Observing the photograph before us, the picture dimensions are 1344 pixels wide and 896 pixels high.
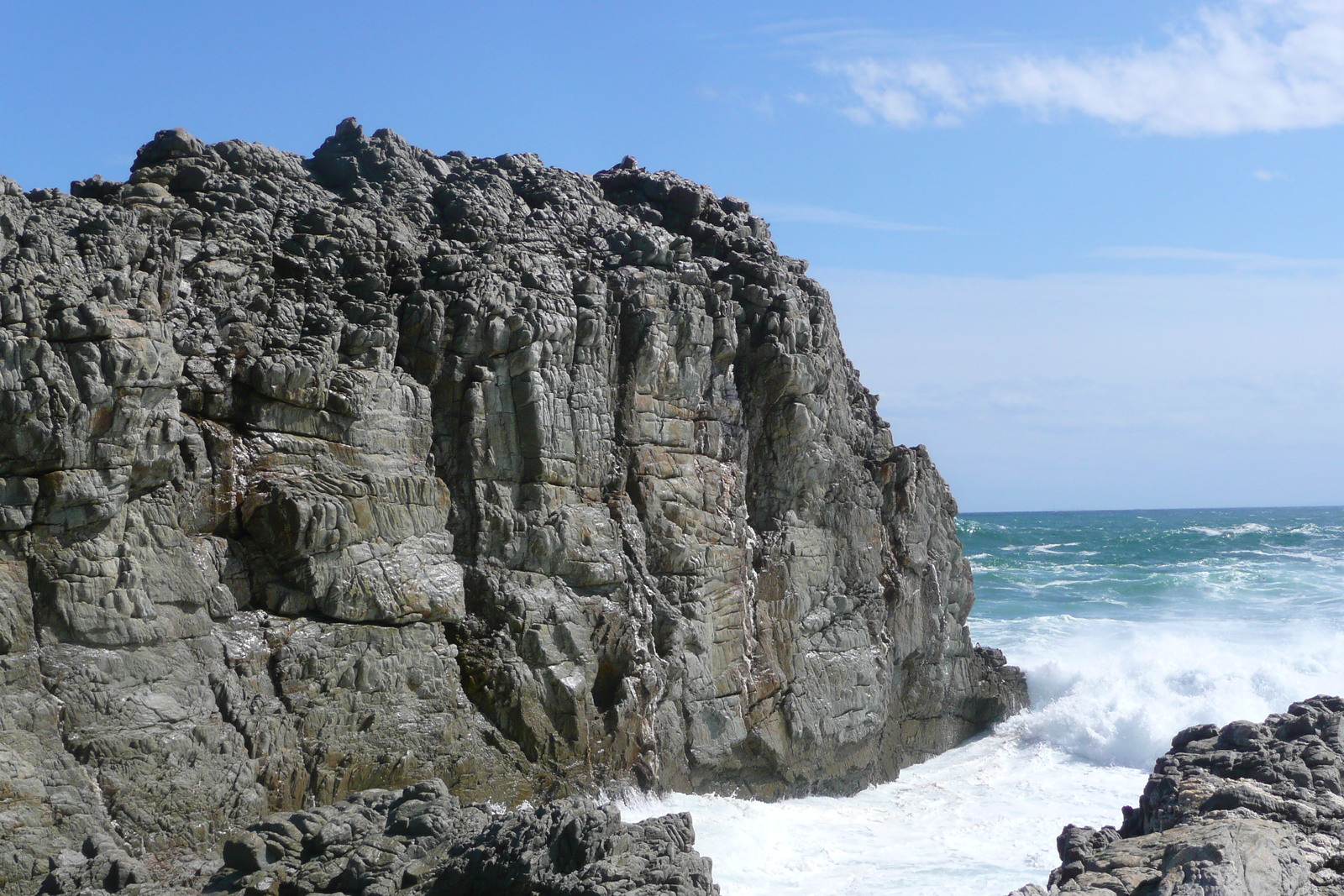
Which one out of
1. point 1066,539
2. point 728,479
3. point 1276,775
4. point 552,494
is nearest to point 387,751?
point 552,494

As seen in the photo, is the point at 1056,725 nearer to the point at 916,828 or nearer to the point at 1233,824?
the point at 916,828

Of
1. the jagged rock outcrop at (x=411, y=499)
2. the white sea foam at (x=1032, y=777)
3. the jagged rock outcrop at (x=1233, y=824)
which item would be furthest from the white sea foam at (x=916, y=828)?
the jagged rock outcrop at (x=1233, y=824)

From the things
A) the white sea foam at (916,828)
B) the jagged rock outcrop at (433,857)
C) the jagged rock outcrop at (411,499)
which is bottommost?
the white sea foam at (916,828)

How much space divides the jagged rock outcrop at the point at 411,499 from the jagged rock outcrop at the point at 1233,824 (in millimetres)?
5318

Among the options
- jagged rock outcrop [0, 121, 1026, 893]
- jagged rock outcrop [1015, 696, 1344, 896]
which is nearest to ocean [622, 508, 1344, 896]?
jagged rock outcrop [0, 121, 1026, 893]

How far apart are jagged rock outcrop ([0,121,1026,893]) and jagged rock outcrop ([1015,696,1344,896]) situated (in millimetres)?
5318

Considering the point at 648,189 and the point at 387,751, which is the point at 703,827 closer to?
the point at 387,751

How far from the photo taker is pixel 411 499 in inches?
464

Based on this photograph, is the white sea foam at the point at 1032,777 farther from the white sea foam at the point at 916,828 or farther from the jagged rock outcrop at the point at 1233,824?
the jagged rock outcrop at the point at 1233,824

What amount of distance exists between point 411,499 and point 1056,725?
12302mm

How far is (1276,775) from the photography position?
914 centimetres

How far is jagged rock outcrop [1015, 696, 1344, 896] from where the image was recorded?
738 centimetres

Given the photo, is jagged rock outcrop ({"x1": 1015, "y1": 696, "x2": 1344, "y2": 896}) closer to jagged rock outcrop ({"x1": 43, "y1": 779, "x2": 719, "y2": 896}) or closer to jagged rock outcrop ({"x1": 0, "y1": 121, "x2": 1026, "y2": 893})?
jagged rock outcrop ({"x1": 43, "y1": 779, "x2": 719, "y2": 896})

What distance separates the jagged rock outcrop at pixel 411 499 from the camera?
9656 millimetres
